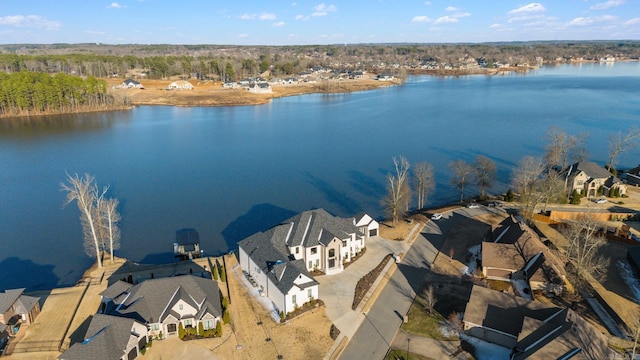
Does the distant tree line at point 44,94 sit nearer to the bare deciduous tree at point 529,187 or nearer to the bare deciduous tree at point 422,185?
the bare deciduous tree at point 422,185

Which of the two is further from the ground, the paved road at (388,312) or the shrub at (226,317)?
the shrub at (226,317)

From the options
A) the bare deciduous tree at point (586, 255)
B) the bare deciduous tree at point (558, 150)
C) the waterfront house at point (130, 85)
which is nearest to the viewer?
the bare deciduous tree at point (586, 255)

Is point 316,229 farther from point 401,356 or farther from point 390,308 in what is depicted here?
point 401,356

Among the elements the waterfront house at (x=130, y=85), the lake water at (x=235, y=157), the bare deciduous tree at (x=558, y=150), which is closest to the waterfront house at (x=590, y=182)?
the bare deciduous tree at (x=558, y=150)

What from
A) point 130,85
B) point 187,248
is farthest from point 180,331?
point 130,85

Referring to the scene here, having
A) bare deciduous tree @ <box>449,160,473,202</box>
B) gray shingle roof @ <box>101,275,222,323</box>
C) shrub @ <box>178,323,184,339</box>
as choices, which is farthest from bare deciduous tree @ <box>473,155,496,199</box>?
shrub @ <box>178,323,184,339</box>

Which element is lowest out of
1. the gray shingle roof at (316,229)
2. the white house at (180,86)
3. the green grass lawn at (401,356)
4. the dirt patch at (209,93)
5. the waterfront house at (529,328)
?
the green grass lawn at (401,356)

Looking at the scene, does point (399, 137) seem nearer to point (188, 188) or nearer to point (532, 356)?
point (188, 188)

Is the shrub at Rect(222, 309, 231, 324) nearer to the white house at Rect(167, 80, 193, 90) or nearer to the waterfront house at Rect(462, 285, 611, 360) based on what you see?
the waterfront house at Rect(462, 285, 611, 360)
